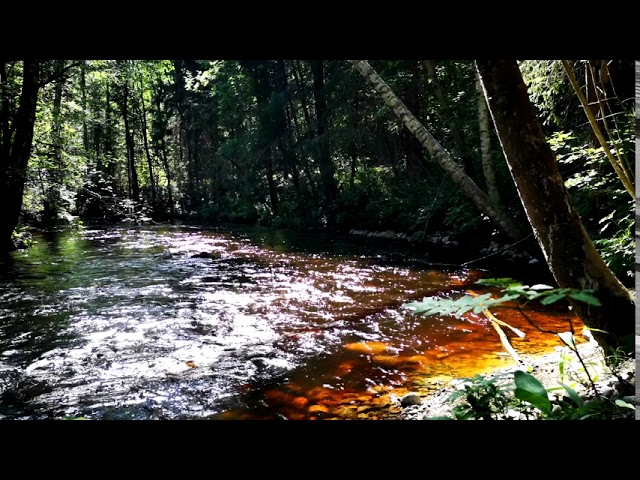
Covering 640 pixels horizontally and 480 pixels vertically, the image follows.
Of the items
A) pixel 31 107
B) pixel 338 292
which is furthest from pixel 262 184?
pixel 338 292

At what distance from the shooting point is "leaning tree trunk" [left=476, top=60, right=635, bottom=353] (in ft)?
9.60

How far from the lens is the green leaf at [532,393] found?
2012mm

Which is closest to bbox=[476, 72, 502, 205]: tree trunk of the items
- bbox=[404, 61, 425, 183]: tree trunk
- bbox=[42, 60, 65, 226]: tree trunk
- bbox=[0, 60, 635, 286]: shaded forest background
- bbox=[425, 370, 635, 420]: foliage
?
bbox=[0, 60, 635, 286]: shaded forest background

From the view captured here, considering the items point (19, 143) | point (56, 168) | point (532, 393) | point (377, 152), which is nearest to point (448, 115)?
point (377, 152)

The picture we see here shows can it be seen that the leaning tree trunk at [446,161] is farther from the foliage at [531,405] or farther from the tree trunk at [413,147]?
Result: the foliage at [531,405]

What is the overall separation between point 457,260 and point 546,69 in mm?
5641

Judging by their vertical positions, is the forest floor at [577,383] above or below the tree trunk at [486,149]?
below

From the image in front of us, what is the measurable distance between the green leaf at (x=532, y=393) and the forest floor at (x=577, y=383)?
280 millimetres

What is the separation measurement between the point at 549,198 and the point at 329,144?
17050 millimetres

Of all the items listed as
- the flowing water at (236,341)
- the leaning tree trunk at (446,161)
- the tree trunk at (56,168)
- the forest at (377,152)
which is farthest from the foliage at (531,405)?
the tree trunk at (56,168)

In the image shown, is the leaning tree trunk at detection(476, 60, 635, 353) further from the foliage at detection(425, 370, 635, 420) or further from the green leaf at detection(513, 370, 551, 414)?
the green leaf at detection(513, 370, 551, 414)

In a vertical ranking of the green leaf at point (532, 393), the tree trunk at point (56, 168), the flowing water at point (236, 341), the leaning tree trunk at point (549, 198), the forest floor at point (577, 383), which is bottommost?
the flowing water at point (236, 341)

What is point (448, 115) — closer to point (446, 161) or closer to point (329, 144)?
point (446, 161)
